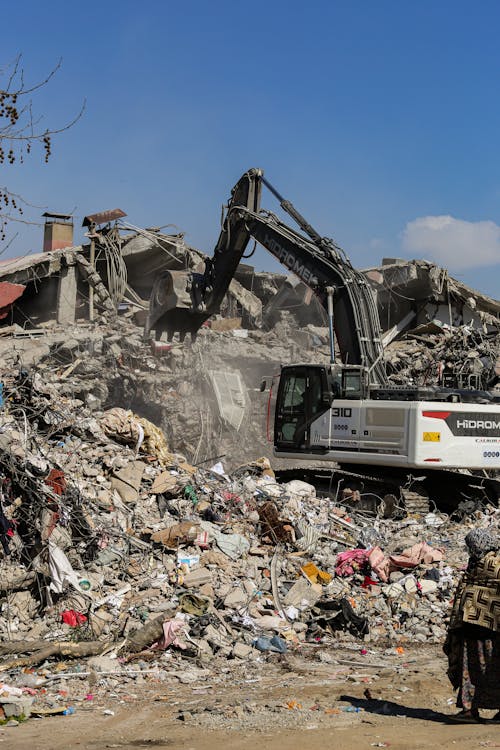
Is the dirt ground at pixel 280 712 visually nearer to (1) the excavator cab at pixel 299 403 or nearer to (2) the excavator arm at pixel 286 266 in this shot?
(1) the excavator cab at pixel 299 403

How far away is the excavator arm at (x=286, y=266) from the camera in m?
12.4

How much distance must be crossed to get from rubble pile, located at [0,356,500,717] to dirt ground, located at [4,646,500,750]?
376 mm

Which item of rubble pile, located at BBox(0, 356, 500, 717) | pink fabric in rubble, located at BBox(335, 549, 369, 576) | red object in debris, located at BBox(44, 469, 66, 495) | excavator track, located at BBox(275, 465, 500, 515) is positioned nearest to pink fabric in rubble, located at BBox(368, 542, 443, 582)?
rubble pile, located at BBox(0, 356, 500, 717)

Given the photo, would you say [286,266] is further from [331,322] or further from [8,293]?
[8,293]

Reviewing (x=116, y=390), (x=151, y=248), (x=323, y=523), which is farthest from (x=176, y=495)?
(x=151, y=248)

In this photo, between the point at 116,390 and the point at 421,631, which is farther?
the point at 116,390

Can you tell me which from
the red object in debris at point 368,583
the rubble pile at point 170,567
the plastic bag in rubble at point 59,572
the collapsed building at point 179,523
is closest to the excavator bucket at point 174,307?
the collapsed building at point 179,523

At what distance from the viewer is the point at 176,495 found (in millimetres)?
10391

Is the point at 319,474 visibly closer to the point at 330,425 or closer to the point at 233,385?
the point at 330,425

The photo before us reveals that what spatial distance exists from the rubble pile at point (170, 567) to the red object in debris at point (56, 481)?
0.07ft

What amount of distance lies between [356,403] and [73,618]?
567cm

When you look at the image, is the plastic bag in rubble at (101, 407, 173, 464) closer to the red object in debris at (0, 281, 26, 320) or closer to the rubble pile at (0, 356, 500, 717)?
the rubble pile at (0, 356, 500, 717)

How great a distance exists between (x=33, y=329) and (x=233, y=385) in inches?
199

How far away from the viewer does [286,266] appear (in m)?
13.4
